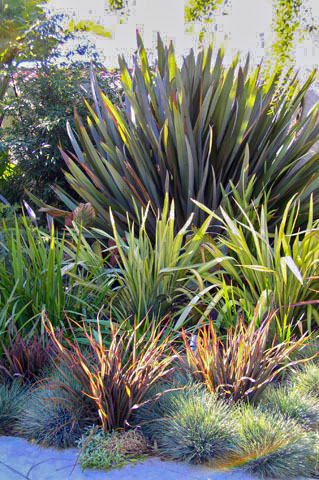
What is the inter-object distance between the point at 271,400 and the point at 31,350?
145 cm

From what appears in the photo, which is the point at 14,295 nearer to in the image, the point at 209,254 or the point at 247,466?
the point at 209,254

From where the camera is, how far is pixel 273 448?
89.7 inches

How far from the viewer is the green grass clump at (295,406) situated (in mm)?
2578

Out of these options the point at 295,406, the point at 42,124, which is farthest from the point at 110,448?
the point at 42,124

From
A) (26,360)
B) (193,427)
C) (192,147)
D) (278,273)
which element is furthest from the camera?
(192,147)

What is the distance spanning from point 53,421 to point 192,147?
9.91 feet

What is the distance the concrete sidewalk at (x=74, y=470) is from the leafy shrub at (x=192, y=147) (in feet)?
8.99

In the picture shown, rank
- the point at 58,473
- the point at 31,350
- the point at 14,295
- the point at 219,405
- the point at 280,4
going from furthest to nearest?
the point at 280,4, the point at 14,295, the point at 31,350, the point at 219,405, the point at 58,473

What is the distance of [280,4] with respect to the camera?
648cm

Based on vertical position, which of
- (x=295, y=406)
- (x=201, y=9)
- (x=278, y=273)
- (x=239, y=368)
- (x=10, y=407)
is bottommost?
(x=10, y=407)

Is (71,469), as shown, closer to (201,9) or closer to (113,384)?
(113,384)

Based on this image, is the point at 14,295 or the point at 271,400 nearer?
the point at 271,400

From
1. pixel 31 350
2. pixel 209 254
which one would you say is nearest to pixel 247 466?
pixel 31 350

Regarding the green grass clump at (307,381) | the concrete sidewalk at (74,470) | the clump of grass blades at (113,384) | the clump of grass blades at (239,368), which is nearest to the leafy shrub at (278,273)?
the green grass clump at (307,381)
